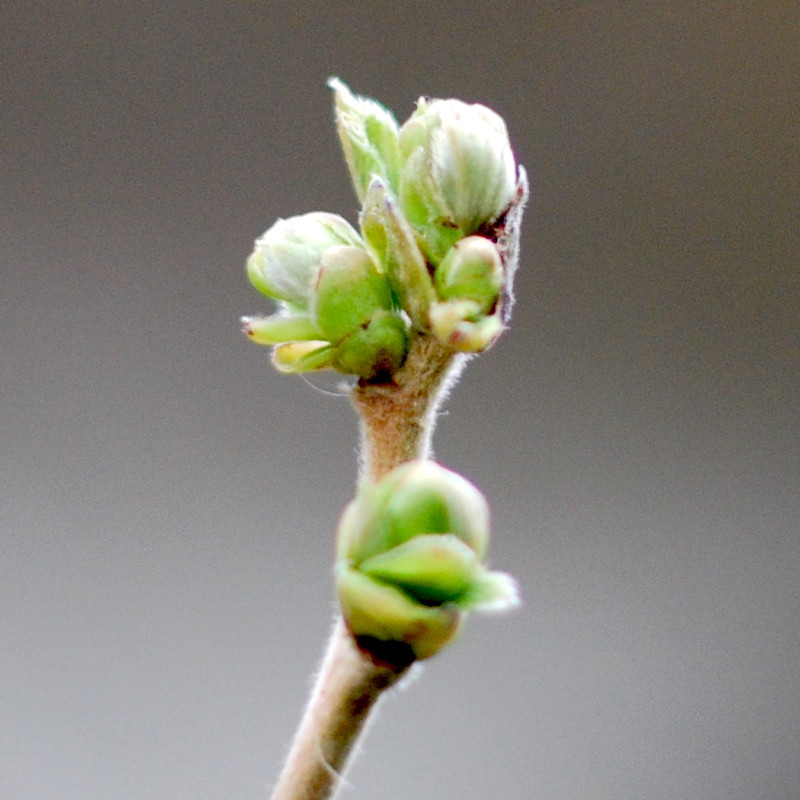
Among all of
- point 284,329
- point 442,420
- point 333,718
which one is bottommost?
point 333,718

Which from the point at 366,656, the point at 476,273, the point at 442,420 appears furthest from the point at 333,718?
the point at 442,420

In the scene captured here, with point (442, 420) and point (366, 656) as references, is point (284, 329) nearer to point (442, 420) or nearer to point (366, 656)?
point (366, 656)

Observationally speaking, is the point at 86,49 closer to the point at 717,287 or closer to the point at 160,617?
the point at 160,617

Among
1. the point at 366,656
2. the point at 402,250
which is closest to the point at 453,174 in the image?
the point at 402,250

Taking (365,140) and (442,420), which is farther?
(442,420)

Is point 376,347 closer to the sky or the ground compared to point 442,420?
closer to the ground

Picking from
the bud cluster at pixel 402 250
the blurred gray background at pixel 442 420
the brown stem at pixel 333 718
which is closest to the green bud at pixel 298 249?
the bud cluster at pixel 402 250
